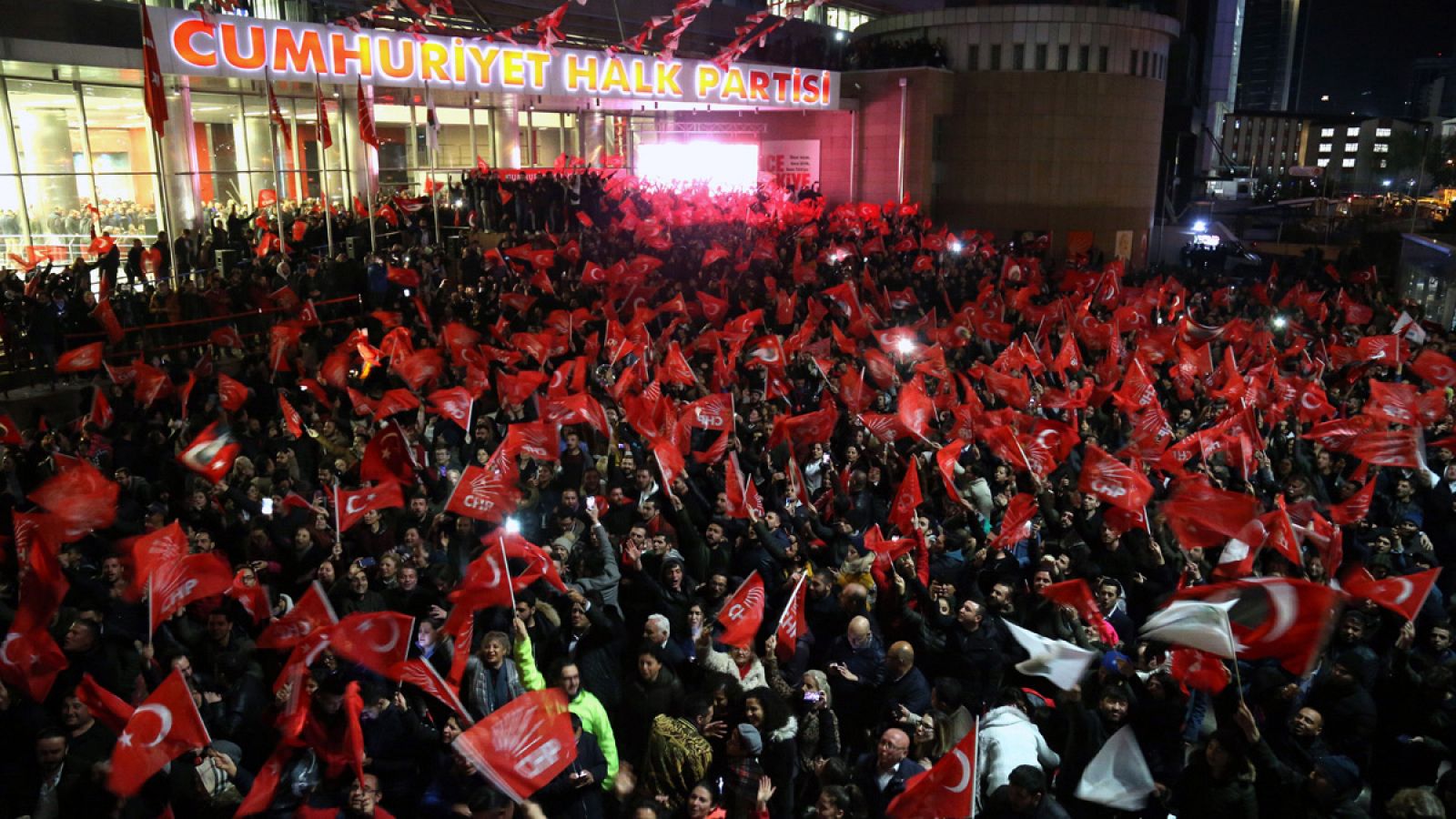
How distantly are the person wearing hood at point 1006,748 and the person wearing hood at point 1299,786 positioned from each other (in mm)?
965

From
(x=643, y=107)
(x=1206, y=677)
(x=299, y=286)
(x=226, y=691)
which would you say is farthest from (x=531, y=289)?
(x=643, y=107)

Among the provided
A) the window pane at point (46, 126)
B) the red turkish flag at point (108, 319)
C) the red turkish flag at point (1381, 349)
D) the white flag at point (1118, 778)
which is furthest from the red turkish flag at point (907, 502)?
the window pane at point (46, 126)

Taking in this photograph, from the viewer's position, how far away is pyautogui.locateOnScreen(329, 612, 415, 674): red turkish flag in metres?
6.01

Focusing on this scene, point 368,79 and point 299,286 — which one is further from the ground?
point 368,79

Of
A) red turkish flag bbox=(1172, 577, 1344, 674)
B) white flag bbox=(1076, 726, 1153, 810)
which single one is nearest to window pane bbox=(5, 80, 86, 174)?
white flag bbox=(1076, 726, 1153, 810)

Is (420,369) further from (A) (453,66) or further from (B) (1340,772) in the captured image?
(A) (453,66)

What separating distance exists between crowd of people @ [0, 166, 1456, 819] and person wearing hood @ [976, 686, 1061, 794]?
2cm

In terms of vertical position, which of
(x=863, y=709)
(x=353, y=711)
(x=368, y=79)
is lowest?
(x=863, y=709)

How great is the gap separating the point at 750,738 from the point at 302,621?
9.48ft

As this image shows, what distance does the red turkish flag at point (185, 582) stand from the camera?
21.2 ft

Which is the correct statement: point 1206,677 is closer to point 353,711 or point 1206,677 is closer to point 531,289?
point 353,711

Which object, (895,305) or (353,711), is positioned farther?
(895,305)

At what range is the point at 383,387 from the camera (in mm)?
12797

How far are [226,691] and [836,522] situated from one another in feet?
14.6
